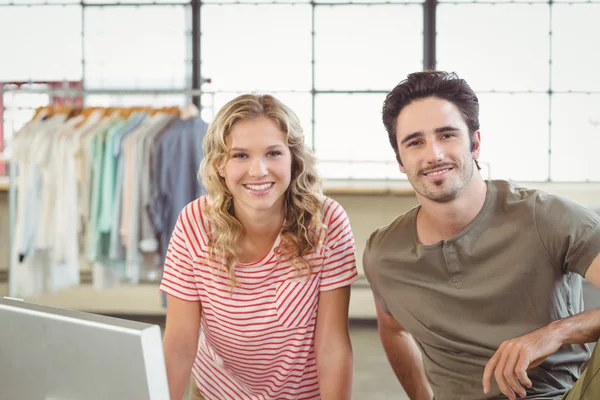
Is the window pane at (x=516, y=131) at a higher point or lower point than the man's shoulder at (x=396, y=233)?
higher

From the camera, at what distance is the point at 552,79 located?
415 centimetres

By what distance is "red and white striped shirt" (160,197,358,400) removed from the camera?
1485mm

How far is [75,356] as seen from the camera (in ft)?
2.18

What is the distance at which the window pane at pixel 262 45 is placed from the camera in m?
4.25

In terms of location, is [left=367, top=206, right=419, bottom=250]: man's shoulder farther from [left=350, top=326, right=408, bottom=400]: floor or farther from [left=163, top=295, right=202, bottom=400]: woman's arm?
[left=350, top=326, right=408, bottom=400]: floor

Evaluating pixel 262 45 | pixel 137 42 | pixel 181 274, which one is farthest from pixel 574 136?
pixel 181 274

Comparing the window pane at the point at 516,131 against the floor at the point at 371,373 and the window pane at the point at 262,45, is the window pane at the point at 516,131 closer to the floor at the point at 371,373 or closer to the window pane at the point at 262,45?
the window pane at the point at 262,45

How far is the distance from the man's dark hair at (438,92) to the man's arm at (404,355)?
40cm

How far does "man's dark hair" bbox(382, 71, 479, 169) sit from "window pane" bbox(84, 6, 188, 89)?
10.1 feet

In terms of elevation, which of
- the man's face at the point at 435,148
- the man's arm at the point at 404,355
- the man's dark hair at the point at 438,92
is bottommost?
the man's arm at the point at 404,355

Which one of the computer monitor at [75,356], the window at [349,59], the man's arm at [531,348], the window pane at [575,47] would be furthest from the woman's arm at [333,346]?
the window pane at [575,47]

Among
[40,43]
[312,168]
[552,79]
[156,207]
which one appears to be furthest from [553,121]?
[40,43]

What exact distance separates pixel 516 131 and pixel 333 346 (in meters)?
3.06

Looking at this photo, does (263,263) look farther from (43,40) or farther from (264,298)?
(43,40)
